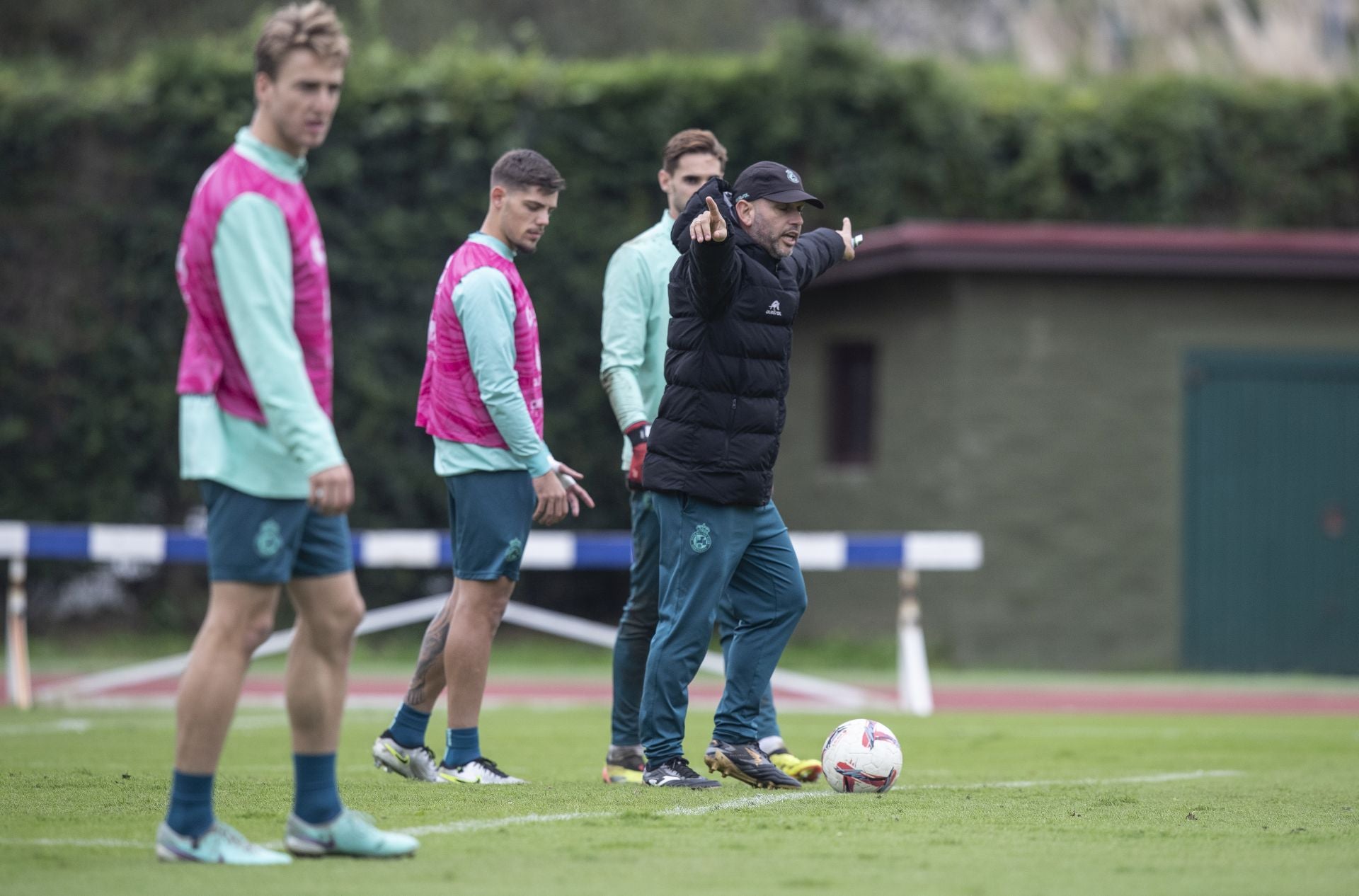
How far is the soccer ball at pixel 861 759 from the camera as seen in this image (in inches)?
260

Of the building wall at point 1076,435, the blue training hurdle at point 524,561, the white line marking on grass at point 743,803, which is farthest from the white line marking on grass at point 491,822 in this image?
the building wall at point 1076,435

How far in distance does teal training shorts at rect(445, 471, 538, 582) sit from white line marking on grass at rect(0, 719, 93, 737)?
3777 mm

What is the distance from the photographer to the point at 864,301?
1648 cm

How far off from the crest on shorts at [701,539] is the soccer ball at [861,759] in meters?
0.85

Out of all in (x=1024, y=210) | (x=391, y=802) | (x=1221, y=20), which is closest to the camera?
(x=391, y=802)

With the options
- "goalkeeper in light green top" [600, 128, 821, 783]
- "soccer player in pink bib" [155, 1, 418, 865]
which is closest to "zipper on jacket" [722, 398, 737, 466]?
"goalkeeper in light green top" [600, 128, 821, 783]

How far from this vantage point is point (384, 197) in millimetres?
16719

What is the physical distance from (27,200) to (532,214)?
11131 mm

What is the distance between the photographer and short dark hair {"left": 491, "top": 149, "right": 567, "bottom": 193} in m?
6.81

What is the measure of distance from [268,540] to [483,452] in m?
2.11

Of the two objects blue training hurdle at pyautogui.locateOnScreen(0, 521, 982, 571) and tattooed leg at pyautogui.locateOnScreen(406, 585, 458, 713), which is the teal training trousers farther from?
blue training hurdle at pyautogui.locateOnScreen(0, 521, 982, 571)

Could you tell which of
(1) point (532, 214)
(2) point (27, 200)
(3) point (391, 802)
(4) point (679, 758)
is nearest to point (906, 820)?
(4) point (679, 758)

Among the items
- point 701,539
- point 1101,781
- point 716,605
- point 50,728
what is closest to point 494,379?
point 701,539

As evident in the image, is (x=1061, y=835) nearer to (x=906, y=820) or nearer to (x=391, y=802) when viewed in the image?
(x=906, y=820)
